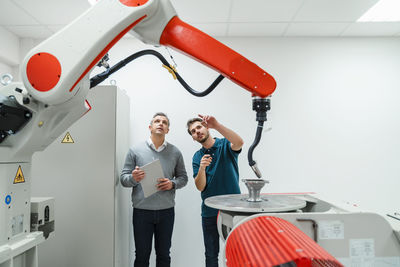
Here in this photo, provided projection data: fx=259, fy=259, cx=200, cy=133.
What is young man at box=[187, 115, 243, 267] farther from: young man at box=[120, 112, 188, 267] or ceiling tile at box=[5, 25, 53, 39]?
ceiling tile at box=[5, 25, 53, 39]

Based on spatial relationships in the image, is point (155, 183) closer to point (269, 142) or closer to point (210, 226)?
point (210, 226)

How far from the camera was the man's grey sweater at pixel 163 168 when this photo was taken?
2180 millimetres

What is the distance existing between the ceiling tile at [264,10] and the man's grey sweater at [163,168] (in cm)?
139

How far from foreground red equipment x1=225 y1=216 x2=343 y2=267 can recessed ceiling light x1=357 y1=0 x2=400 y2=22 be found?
244 cm

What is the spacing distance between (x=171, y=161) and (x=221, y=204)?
114 cm

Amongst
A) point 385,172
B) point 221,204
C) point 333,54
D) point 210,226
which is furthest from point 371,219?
point 333,54

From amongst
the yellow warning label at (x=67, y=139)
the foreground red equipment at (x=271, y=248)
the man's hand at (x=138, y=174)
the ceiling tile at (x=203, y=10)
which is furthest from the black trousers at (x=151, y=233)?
the ceiling tile at (x=203, y=10)

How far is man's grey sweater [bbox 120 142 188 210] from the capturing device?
2.18 meters

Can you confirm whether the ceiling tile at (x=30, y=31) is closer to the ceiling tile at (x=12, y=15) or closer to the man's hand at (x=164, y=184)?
the ceiling tile at (x=12, y=15)

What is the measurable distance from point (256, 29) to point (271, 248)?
2.50 meters

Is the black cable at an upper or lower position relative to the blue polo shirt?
upper

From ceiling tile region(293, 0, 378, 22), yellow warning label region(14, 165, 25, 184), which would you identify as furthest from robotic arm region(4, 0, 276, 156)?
ceiling tile region(293, 0, 378, 22)

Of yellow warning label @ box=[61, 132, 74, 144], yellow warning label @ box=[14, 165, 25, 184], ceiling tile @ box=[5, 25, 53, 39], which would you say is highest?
ceiling tile @ box=[5, 25, 53, 39]

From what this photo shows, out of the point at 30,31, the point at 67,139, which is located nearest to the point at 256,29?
the point at 67,139
